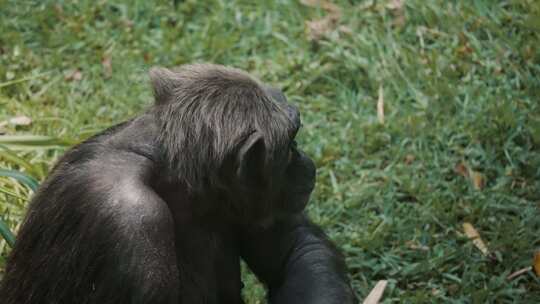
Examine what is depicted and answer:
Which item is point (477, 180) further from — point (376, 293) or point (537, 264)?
Result: point (376, 293)

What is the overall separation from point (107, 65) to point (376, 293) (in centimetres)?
338

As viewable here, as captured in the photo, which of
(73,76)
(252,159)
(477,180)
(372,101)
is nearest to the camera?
(252,159)

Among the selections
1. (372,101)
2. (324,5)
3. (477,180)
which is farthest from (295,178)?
(324,5)

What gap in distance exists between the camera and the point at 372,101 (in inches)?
268

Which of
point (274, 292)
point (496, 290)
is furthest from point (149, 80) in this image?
point (496, 290)

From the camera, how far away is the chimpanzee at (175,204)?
153 inches

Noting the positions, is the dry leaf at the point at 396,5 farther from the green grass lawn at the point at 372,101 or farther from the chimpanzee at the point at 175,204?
the chimpanzee at the point at 175,204

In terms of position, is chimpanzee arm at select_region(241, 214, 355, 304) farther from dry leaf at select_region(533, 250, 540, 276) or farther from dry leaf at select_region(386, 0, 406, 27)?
dry leaf at select_region(386, 0, 406, 27)

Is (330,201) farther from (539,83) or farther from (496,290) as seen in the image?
(539,83)

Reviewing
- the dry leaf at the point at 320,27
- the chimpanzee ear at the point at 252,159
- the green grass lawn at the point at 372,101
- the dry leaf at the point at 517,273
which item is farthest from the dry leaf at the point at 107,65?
the dry leaf at the point at 517,273

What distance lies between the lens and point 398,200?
6012 mm

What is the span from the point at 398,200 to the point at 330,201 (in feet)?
1.53

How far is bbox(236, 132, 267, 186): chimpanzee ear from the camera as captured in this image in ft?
13.2

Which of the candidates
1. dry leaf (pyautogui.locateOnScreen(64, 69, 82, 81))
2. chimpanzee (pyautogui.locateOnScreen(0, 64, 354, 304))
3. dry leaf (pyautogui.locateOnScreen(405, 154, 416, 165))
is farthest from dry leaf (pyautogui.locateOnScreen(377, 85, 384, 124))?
dry leaf (pyautogui.locateOnScreen(64, 69, 82, 81))
